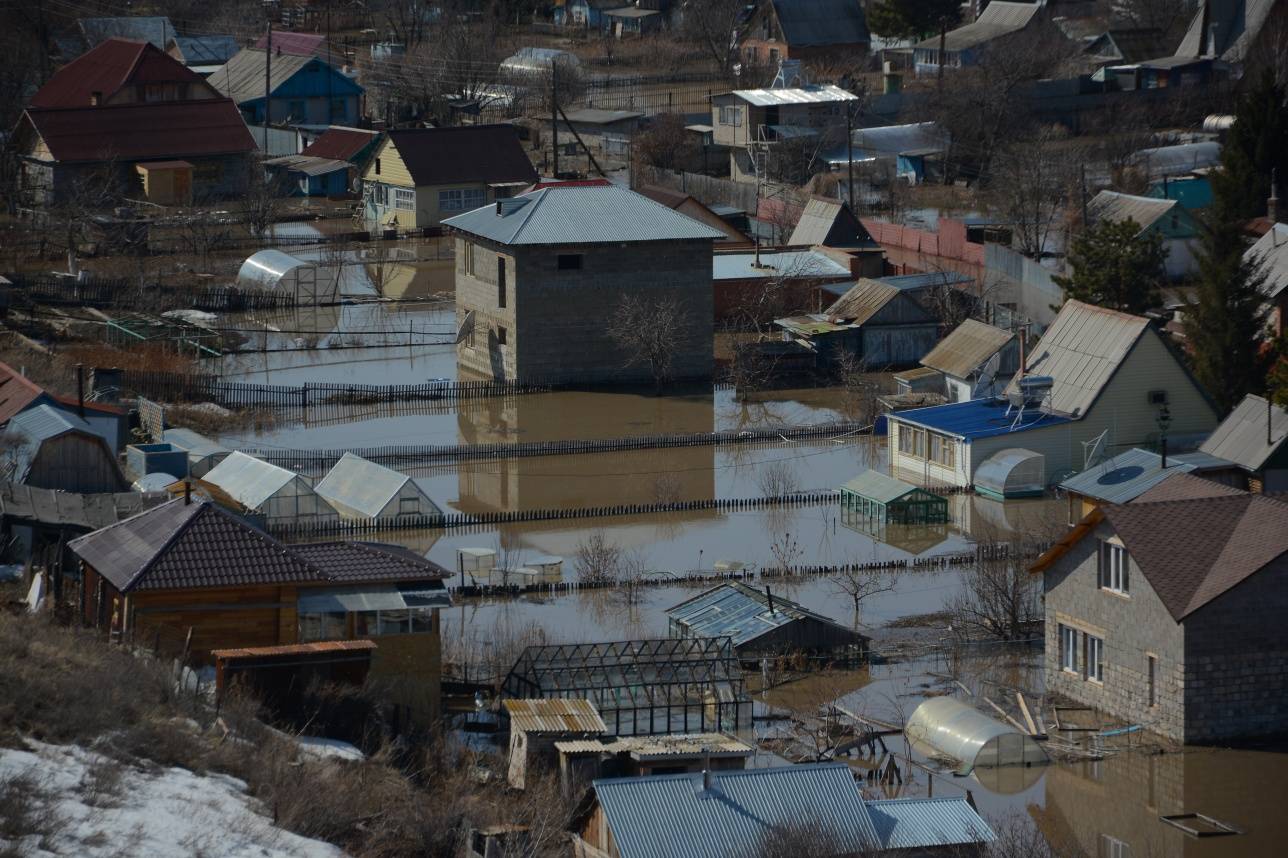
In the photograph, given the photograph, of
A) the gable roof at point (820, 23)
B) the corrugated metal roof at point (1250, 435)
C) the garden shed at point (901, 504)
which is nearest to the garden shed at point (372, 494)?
the garden shed at point (901, 504)

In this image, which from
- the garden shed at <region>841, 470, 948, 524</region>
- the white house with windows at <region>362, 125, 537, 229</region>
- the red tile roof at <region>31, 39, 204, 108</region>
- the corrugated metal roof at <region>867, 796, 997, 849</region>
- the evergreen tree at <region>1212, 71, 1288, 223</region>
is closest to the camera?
the corrugated metal roof at <region>867, 796, 997, 849</region>

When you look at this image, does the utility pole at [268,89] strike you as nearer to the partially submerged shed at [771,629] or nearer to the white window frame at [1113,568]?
the partially submerged shed at [771,629]

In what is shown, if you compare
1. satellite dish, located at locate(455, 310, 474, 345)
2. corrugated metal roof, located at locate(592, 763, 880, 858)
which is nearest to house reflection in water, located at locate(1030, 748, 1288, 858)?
corrugated metal roof, located at locate(592, 763, 880, 858)

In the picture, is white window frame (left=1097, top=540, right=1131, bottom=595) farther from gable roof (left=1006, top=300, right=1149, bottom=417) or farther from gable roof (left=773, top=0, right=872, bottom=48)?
gable roof (left=773, top=0, right=872, bottom=48)

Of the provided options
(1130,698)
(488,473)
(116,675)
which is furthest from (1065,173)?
(116,675)

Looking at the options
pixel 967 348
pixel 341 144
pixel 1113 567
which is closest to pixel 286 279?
pixel 341 144
